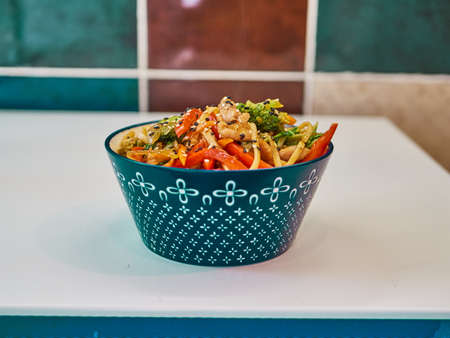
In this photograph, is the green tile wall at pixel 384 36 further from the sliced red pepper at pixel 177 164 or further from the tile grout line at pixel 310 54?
the sliced red pepper at pixel 177 164

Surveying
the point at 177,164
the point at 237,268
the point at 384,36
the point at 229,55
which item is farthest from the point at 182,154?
the point at 384,36

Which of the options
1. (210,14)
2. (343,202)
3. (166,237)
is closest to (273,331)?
(166,237)

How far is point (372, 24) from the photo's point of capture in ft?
5.18

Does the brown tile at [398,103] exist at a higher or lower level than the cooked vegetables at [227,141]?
lower

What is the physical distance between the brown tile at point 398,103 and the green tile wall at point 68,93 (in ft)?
1.80

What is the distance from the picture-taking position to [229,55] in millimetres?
1588

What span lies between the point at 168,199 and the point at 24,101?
1160 mm

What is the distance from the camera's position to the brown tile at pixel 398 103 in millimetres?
1625

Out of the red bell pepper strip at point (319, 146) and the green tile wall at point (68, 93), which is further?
the green tile wall at point (68, 93)

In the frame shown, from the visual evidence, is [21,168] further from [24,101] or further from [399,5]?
[399,5]

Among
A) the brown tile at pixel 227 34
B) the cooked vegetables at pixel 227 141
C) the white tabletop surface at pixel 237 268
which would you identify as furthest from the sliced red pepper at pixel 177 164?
the brown tile at pixel 227 34

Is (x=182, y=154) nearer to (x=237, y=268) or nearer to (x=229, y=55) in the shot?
(x=237, y=268)

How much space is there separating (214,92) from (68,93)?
0.42 meters

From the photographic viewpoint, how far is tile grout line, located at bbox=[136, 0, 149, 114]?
155cm
